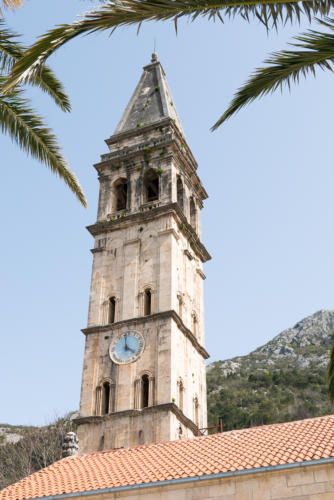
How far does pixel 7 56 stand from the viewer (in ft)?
40.9

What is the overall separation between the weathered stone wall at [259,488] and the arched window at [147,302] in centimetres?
1666

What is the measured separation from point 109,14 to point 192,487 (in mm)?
12081

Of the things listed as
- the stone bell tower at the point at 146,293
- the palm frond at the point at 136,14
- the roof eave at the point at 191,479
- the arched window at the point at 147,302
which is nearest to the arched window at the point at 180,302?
the stone bell tower at the point at 146,293

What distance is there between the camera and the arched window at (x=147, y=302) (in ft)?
108

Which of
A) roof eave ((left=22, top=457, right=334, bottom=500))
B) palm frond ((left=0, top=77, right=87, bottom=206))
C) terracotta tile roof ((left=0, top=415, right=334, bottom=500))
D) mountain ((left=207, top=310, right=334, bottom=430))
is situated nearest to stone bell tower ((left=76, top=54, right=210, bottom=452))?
terracotta tile roof ((left=0, top=415, right=334, bottom=500))

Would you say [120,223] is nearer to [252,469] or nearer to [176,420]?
[176,420]

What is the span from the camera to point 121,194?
39219 mm

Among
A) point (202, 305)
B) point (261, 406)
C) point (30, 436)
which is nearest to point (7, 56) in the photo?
point (202, 305)

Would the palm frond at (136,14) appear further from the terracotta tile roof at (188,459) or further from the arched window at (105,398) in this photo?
the arched window at (105,398)

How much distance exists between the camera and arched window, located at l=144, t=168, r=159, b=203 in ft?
124

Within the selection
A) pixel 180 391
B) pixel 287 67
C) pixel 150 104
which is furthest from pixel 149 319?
pixel 287 67

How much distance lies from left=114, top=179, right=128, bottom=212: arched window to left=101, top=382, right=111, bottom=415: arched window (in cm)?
1156

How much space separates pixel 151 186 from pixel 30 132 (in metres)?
27.0

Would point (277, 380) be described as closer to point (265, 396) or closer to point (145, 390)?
point (265, 396)
